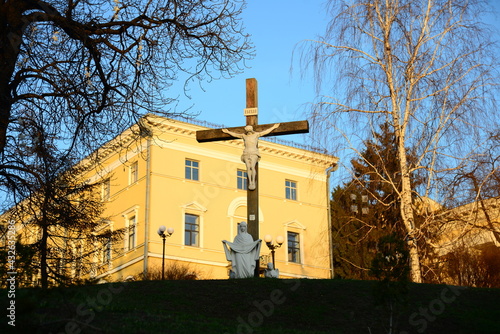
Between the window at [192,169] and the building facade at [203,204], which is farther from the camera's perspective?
the window at [192,169]

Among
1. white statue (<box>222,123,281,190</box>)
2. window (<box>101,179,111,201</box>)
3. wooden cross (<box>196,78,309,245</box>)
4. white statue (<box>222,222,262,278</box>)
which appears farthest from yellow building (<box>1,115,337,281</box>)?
white statue (<box>222,222,262,278</box>)

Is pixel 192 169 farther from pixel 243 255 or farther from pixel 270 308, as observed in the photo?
pixel 270 308

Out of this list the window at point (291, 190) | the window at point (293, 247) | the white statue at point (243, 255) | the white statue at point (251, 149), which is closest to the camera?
the white statue at point (243, 255)

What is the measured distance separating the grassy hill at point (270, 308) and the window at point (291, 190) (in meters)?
33.1

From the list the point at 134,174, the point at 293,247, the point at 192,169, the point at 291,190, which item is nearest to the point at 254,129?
the point at 192,169

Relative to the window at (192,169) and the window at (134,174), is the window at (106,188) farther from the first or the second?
the window at (192,169)

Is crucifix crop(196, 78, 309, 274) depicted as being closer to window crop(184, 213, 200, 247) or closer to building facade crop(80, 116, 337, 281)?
building facade crop(80, 116, 337, 281)

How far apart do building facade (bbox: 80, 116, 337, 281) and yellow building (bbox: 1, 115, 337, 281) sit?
0.07 metres

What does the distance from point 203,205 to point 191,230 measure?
1.97 meters

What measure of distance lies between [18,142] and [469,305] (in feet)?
37.8

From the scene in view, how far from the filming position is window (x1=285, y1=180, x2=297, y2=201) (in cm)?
5334

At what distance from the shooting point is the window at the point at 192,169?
48875 millimetres

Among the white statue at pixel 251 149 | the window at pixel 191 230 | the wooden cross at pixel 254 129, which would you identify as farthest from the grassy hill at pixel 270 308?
the window at pixel 191 230

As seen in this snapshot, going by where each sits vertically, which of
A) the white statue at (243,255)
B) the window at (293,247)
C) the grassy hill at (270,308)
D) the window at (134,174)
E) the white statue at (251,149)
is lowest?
the grassy hill at (270,308)
